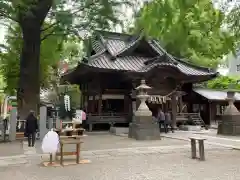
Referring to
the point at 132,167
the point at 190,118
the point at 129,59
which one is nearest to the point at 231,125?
the point at 190,118

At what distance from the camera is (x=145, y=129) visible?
45.6 feet

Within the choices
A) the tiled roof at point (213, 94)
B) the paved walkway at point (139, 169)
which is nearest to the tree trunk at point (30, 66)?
the paved walkway at point (139, 169)

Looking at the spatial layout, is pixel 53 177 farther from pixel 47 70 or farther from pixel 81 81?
pixel 47 70

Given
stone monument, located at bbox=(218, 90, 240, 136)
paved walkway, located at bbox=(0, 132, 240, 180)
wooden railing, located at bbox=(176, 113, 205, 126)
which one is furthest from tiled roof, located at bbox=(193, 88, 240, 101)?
paved walkway, located at bbox=(0, 132, 240, 180)

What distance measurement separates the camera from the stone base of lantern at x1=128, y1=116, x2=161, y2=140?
1383 cm

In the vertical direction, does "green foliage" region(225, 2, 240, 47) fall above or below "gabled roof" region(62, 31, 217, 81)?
below

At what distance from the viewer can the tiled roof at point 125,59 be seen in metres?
18.9

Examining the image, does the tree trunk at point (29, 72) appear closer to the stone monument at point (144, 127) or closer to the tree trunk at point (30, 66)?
the tree trunk at point (30, 66)

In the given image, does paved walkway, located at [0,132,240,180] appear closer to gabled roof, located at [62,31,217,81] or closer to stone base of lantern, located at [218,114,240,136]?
stone base of lantern, located at [218,114,240,136]

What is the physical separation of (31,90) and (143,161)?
9337mm

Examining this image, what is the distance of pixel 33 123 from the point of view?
1208cm

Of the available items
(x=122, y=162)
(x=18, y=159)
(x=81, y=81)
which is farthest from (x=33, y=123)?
(x=81, y=81)

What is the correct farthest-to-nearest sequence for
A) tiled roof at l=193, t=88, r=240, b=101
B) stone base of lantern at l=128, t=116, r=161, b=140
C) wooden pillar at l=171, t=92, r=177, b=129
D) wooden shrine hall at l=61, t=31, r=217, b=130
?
tiled roof at l=193, t=88, r=240, b=101 < wooden pillar at l=171, t=92, r=177, b=129 < wooden shrine hall at l=61, t=31, r=217, b=130 < stone base of lantern at l=128, t=116, r=161, b=140

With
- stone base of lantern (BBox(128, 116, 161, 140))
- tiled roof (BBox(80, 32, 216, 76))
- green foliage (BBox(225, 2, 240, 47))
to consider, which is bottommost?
stone base of lantern (BBox(128, 116, 161, 140))
